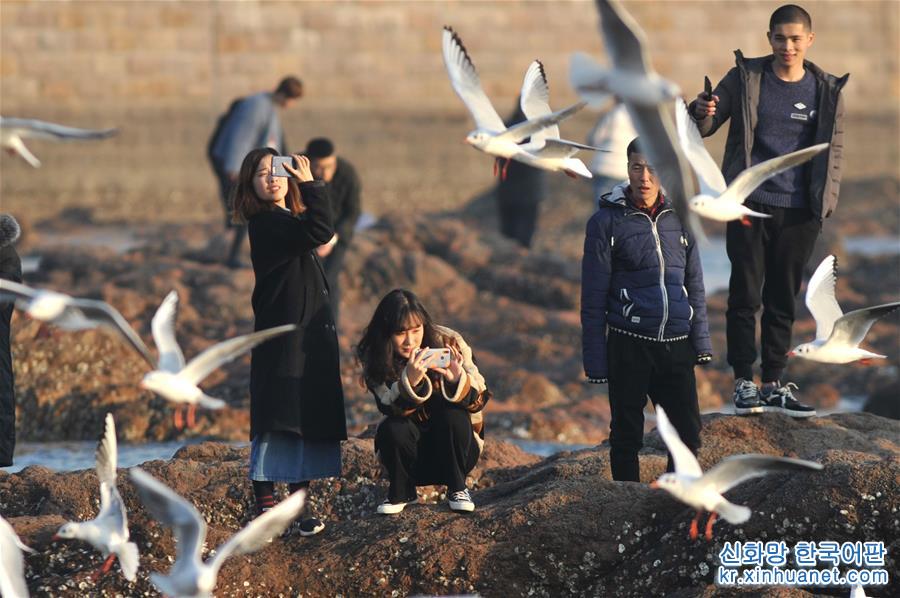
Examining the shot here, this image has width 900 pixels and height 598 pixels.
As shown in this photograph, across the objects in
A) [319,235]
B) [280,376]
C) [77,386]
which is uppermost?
[319,235]

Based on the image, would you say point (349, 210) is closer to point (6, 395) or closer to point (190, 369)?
point (6, 395)

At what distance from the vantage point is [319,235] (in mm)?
6383

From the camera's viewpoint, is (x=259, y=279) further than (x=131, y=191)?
No

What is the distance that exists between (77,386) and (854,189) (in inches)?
667

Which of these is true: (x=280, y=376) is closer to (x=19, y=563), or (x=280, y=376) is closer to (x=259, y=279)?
(x=259, y=279)

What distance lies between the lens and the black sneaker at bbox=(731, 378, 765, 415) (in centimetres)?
743

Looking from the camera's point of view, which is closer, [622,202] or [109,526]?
[109,526]

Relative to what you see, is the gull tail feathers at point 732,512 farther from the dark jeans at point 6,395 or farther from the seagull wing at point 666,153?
the dark jeans at point 6,395

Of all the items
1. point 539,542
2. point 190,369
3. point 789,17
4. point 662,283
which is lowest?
point 539,542


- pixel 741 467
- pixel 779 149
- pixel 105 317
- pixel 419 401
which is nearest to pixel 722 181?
pixel 779 149

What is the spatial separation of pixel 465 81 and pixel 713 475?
2101 mm

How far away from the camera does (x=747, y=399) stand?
744 centimetres

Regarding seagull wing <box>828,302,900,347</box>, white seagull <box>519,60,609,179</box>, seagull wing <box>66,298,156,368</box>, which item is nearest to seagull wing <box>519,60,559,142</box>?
white seagull <box>519,60,609,179</box>

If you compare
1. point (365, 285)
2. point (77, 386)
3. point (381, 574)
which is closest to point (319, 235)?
point (381, 574)
